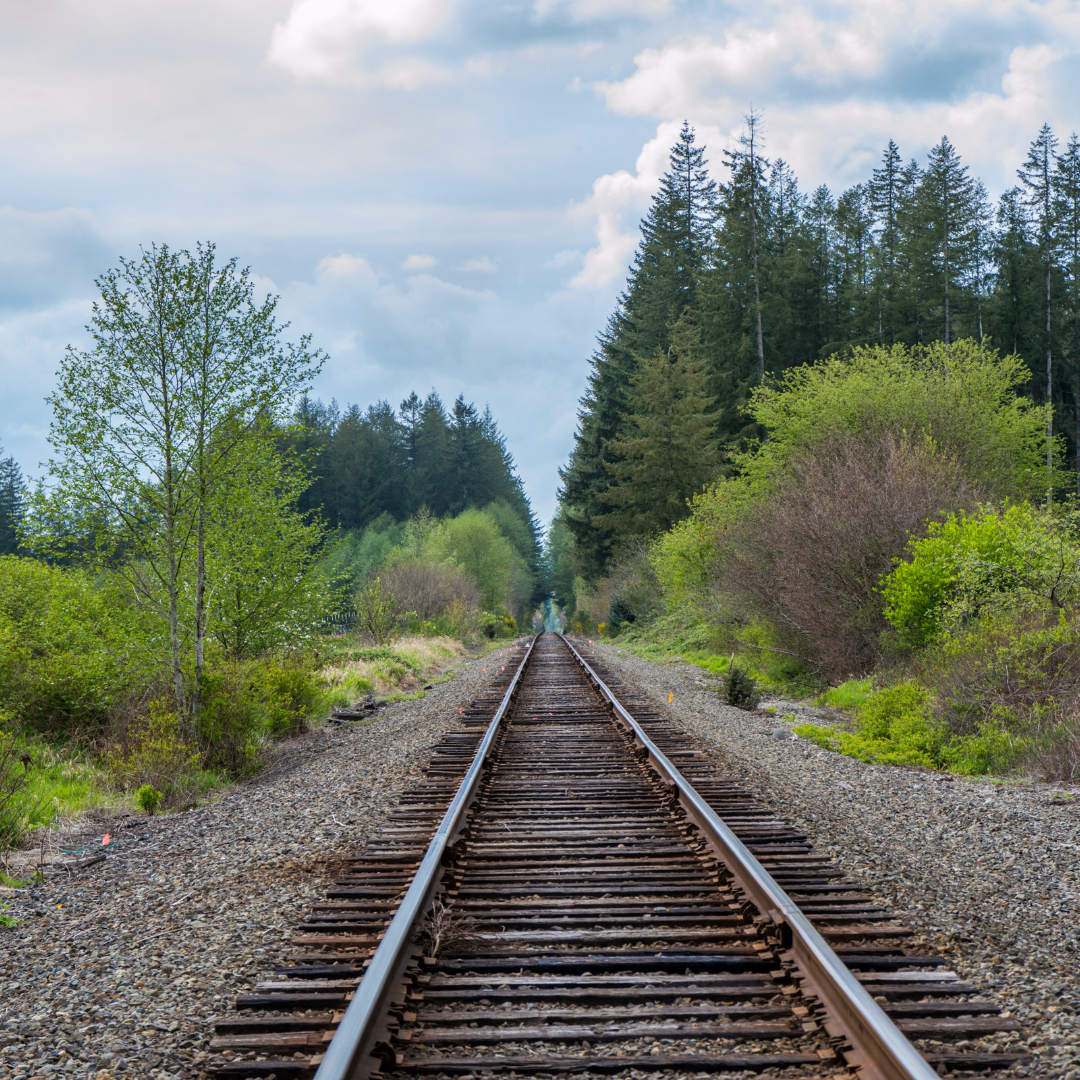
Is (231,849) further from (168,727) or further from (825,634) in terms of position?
(825,634)

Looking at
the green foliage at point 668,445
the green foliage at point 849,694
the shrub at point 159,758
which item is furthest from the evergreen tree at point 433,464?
the shrub at point 159,758

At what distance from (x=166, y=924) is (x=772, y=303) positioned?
1530 inches

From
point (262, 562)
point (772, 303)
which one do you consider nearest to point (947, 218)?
point (772, 303)

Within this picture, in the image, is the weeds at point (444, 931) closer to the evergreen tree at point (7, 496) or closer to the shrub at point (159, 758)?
the shrub at point (159, 758)

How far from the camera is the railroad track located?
285cm

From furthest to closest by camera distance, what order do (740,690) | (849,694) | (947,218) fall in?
1. (947,218)
2. (740,690)
3. (849,694)

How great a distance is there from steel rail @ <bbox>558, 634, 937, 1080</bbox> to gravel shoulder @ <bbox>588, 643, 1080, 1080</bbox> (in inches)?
22.0

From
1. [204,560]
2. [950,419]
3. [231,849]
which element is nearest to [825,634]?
[950,419]

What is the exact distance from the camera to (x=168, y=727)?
9555 mm

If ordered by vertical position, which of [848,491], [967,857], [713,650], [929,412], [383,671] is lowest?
[713,650]

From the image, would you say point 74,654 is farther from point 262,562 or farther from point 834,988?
point 834,988

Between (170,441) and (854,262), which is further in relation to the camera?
(854,262)

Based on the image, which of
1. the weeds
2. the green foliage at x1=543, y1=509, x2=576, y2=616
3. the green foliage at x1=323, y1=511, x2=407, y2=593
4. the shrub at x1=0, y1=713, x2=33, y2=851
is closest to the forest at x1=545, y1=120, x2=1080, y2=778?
the weeds

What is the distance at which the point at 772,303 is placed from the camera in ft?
127
